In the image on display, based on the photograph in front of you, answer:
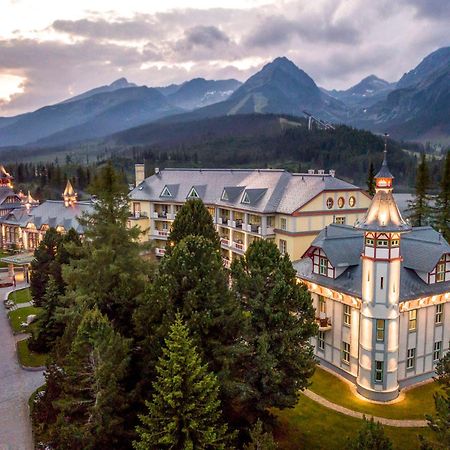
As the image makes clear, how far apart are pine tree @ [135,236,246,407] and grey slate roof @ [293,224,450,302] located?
12.9 meters

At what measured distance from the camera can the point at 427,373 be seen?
118ft

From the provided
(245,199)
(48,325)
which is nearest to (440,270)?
(245,199)

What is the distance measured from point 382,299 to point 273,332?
1005 centimetres

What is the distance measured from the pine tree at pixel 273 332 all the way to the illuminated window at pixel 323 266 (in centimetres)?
978

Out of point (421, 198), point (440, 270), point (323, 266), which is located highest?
Result: point (421, 198)

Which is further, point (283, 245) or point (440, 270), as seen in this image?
point (283, 245)

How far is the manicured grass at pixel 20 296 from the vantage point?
62328 millimetres

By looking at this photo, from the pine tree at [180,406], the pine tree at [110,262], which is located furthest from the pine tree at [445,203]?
the pine tree at [180,406]

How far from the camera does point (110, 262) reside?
3519 centimetres

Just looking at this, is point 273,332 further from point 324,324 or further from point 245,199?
point 245,199

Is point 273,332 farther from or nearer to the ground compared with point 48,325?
farther from the ground

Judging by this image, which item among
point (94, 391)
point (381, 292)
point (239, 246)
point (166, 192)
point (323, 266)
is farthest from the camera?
point (166, 192)

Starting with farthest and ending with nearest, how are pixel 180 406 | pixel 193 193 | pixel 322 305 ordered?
pixel 193 193 < pixel 322 305 < pixel 180 406

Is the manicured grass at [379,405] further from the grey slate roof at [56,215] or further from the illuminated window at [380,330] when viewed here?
the grey slate roof at [56,215]
